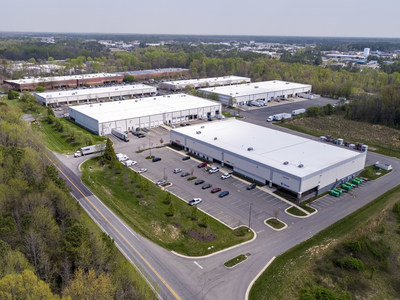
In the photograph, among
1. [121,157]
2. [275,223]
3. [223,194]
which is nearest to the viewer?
[275,223]

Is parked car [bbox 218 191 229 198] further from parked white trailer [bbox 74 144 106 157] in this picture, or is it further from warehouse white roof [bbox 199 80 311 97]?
warehouse white roof [bbox 199 80 311 97]


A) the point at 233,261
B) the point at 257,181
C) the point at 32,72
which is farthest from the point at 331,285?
the point at 32,72

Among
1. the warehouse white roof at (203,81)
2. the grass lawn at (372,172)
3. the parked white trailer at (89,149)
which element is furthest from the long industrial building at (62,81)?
the grass lawn at (372,172)

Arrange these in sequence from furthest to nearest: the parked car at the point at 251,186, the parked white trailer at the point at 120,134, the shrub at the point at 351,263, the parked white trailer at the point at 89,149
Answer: the parked white trailer at the point at 120,134, the parked white trailer at the point at 89,149, the parked car at the point at 251,186, the shrub at the point at 351,263

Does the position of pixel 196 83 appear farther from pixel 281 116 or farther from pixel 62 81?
pixel 62 81

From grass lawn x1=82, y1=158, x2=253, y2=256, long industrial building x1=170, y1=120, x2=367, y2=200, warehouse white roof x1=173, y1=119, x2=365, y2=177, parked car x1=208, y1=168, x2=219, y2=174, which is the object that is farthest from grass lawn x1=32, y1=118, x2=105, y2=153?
parked car x1=208, y1=168, x2=219, y2=174

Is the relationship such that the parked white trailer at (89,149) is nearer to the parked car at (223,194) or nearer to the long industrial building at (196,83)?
the parked car at (223,194)

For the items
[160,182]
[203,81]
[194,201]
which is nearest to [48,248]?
[194,201]
